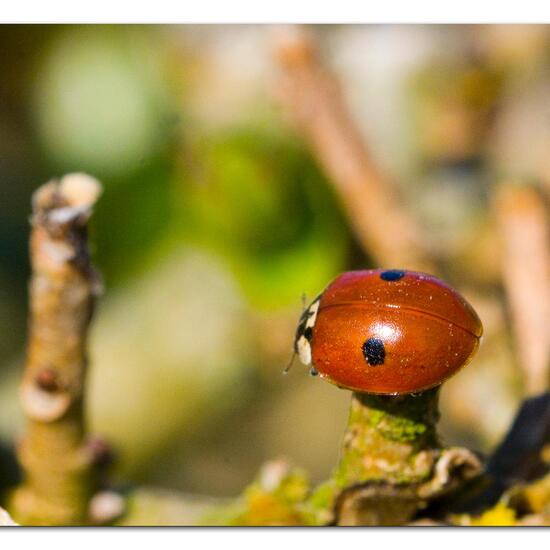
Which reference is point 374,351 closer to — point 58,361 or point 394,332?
point 394,332

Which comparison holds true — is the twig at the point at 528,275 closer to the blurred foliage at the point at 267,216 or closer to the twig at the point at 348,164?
the twig at the point at 348,164

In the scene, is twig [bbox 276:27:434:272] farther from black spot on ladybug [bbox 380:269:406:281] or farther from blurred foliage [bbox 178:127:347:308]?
black spot on ladybug [bbox 380:269:406:281]

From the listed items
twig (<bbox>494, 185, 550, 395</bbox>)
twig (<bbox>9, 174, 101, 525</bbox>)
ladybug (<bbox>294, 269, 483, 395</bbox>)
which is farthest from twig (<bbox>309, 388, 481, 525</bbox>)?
twig (<bbox>494, 185, 550, 395</bbox>)

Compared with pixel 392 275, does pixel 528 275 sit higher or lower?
lower

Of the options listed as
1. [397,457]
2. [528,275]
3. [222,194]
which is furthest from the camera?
[222,194]

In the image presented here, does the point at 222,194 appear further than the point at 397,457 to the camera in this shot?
Yes

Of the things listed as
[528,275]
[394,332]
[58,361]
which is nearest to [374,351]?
[394,332]

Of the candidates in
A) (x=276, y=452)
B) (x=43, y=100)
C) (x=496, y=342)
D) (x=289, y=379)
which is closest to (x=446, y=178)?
(x=496, y=342)
